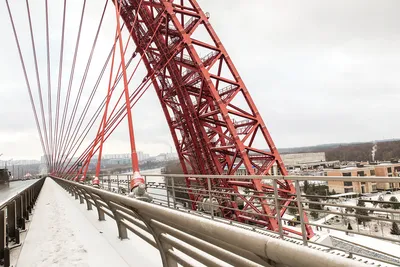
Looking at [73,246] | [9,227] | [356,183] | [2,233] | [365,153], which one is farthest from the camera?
[365,153]

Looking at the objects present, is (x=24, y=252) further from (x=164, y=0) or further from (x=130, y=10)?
(x=130, y=10)

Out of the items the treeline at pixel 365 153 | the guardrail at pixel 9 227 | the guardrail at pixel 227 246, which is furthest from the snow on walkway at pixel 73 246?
the treeline at pixel 365 153

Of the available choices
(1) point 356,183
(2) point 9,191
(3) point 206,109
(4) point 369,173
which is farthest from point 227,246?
(2) point 9,191

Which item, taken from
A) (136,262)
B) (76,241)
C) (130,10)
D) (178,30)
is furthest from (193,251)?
(130,10)

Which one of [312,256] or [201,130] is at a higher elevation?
[201,130]

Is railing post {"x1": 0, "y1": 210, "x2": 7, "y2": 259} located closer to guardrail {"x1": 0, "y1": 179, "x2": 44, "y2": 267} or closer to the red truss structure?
guardrail {"x1": 0, "y1": 179, "x2": 44, "y2": 267}

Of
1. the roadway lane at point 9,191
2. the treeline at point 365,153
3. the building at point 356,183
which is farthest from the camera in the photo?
the treeline at point 365,153

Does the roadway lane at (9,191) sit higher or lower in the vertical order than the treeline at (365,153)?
higher

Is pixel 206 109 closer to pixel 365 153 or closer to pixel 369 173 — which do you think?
pixel 369 173

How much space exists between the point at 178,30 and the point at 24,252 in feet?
39.9

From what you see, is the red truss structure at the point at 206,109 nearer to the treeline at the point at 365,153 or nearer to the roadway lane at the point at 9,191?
the roadway lane at the point at 9,191

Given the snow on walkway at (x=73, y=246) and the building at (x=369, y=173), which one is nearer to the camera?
the snow on walkway at (x=73, y=246)

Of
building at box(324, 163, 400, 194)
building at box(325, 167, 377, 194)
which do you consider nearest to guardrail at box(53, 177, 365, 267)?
building at box(324, 163, 400, 194)

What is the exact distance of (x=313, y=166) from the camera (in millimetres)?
35031
